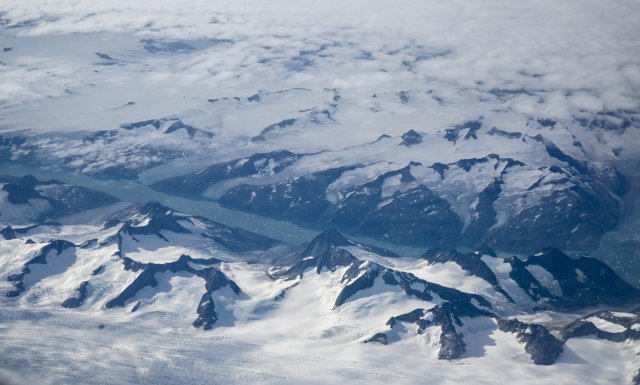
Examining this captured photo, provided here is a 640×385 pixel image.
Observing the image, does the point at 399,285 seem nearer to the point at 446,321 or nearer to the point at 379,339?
the point at 446,321

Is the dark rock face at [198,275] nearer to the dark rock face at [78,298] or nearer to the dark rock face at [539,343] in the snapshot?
the dark rock face at [78,298]

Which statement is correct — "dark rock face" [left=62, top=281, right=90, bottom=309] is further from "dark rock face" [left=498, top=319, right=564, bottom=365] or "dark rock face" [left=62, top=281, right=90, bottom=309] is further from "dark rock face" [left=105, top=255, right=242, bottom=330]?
"dark rock face" [left=498, top=319, right=564, bottom=365]

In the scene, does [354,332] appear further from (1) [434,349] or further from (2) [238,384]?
(2) [238,384]

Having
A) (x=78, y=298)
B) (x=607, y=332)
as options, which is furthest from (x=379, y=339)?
(x=78, y=298)

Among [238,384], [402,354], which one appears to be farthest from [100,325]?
[402,354]

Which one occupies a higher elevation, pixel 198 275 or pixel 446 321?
pixel 446 321

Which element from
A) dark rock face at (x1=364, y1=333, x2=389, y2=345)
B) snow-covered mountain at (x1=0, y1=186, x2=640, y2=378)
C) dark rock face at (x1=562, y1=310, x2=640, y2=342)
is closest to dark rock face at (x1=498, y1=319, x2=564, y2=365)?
snow-covered mountain at (x1=0, y1=186, x2=640, y2=378)
